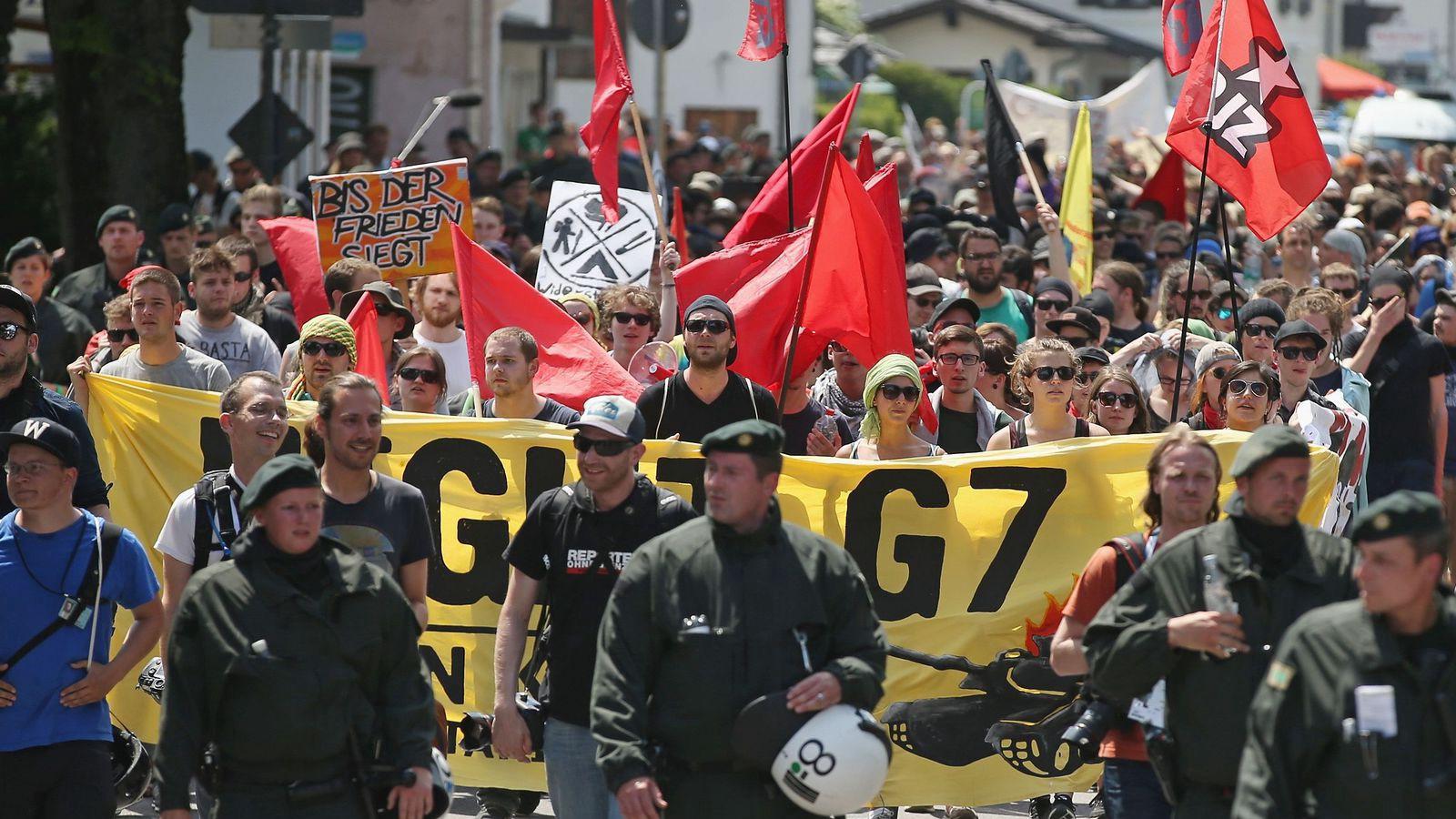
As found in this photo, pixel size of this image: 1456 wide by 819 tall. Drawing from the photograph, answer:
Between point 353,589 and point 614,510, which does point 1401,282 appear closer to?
point 614,510

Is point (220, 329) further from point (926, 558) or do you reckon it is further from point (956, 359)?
point (926, 558)

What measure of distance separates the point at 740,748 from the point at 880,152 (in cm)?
1867

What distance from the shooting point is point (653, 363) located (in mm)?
9289

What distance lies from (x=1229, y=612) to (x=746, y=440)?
124cm

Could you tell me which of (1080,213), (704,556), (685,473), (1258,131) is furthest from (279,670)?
(1080,213)

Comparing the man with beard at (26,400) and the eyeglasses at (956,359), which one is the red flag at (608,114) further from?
the man with beard at (26,400)

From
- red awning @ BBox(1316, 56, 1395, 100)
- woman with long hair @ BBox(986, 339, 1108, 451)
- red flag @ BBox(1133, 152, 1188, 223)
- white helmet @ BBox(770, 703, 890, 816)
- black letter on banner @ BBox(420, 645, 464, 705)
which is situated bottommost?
black letter on banner @ BBox(420, 645, 464, 705)

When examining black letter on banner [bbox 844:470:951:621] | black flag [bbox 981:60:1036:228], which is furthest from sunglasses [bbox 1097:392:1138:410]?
black flag [bbox 981:60:1036:228]

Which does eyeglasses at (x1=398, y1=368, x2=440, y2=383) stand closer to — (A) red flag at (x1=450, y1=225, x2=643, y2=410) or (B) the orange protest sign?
(A) red flag at (x1=450, y1=225, x2=643, y2=410)

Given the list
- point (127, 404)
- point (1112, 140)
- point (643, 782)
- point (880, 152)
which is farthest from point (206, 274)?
point (1112, 140)

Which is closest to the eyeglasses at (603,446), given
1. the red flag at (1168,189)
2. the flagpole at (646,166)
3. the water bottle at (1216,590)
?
the water bottle at (1216,590)

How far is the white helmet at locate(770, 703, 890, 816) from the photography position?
5.14 meters

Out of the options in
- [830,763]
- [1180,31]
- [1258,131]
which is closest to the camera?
[830,763]

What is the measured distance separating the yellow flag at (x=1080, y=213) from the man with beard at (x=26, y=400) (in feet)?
24.8
